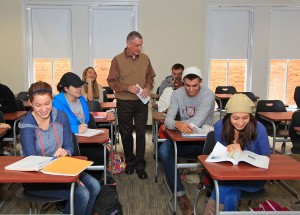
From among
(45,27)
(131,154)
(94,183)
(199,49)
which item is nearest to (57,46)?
(45,27)

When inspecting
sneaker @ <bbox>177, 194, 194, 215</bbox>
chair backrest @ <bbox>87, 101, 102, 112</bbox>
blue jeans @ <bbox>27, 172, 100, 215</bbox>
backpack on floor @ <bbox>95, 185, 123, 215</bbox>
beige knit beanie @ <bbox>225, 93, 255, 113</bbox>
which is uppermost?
beige knit beanie @ <bbox>225, 93, 255, 113</bbox>

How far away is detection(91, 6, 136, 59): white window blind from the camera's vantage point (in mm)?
6836

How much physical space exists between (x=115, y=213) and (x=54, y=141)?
2.23 feet

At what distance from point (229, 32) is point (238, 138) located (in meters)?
4.87

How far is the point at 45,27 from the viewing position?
6.79m

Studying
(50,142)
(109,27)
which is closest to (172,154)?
(50,142)

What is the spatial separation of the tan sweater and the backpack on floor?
5.99 feet

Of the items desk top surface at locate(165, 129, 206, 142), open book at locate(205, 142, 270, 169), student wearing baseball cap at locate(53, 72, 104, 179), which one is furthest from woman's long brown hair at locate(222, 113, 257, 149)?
student wearing baseball cap at locate(53, 72, 104, 179)

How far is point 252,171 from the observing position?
6.63ft

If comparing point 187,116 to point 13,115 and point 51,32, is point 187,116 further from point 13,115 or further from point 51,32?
point 51,32

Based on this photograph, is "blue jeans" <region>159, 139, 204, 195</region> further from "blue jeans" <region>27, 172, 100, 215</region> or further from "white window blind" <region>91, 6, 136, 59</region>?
"white window blind" <region>91, 6, 136, 59</region>

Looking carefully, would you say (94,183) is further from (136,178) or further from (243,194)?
(136,178)

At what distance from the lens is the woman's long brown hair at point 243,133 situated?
246 centimetres

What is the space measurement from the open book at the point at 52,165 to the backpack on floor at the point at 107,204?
1.57ft
